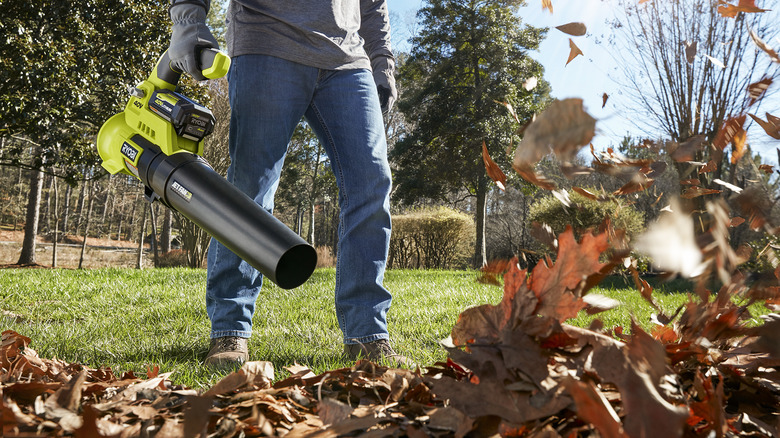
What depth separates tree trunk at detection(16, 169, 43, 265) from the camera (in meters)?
14.9

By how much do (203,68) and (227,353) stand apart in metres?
1.01

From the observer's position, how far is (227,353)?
189 cm

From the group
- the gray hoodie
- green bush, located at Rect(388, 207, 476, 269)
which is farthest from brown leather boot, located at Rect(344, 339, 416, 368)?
green bush, located at Rect(388, 207, 476, 269)

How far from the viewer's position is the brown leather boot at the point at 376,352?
1793 mm

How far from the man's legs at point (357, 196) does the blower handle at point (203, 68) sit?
598 millimetres

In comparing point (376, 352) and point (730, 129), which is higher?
point (730, 129)

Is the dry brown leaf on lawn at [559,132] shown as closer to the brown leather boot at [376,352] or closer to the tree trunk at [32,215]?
the brown leather boot at [376,352]

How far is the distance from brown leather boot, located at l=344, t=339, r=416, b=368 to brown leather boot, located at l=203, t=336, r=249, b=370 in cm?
40

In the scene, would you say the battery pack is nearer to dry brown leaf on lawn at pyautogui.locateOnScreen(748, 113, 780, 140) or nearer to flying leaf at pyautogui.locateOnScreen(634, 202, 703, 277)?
flying leaf at pyautogui.locateOnScreen(634, 202, 703, 277)

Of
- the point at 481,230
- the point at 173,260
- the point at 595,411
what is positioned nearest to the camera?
the point at 595,411

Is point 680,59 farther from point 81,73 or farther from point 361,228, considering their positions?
point 81,73

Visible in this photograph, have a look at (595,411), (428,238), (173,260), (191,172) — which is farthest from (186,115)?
(173,260)

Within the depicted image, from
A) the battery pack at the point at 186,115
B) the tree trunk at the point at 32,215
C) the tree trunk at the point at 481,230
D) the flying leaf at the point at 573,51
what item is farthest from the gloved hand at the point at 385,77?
the tree trunk at the point at 32,215

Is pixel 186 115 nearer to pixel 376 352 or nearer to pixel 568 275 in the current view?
pixel 376 352
